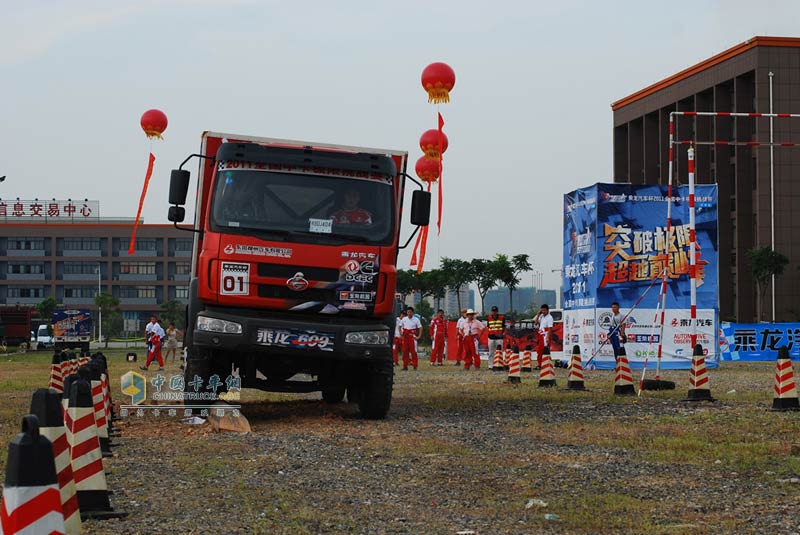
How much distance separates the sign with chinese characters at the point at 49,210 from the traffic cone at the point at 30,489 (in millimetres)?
125450

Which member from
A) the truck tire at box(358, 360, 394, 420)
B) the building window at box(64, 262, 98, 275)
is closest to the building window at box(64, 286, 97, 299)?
the building window at box(64, 262, 98, 275)

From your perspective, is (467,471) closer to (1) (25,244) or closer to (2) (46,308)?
(2) (46,308)

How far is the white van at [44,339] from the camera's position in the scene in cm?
7813

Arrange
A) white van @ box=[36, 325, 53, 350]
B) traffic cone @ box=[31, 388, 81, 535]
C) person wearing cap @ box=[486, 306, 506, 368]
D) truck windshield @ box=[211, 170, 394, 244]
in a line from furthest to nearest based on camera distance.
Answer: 1. white van @ box=[36, 325, 53, 350]
2. person wearing cap @ box=[486, 306, 506, 368]
3. truck windshield @ box=[211, 170, 394, 244]
4. traffic cone @ box=[31, 388, 81, 535]

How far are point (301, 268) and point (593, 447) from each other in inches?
158

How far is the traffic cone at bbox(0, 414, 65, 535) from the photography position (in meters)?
4.27

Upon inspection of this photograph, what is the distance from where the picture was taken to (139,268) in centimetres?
12862

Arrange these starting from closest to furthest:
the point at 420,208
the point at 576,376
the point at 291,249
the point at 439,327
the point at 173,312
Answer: the point at 291,249, the point at 420,208, the point at 576,376, the point at 439,327, the point at 173,312

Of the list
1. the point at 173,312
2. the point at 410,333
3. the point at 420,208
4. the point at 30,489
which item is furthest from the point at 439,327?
the point at 173,312

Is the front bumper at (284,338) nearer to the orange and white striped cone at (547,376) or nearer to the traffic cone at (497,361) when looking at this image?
the orange and white striped cone at (547,376)

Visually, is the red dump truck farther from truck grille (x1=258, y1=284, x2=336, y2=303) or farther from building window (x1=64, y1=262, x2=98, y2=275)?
building window (x1=64, y1=262, x2=98, y2=275)

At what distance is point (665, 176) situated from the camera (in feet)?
311

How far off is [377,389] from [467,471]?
4626 millimetres

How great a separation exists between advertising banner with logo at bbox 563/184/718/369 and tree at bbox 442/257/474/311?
5811 cm
